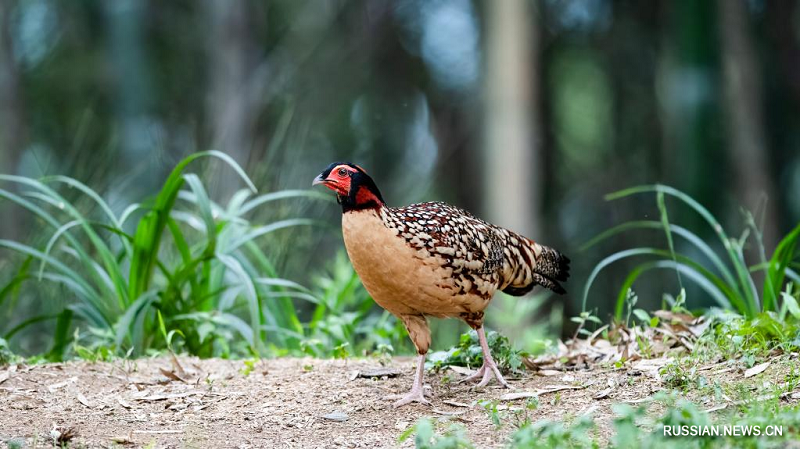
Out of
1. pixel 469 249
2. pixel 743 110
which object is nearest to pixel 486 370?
pixel 469 249

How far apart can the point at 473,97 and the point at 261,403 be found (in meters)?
14.4

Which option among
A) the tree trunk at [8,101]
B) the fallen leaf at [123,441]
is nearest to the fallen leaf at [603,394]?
the fallen leaf at [123,441]

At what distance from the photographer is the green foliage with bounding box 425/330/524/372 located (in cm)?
446

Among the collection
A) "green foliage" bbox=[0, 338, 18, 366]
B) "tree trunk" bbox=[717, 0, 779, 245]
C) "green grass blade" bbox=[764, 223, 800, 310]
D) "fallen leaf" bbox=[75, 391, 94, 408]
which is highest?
"tree trunk" bbox=[717, 0, 779, 245]

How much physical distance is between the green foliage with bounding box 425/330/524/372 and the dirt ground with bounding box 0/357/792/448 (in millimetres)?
94

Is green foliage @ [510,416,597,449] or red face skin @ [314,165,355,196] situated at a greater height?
red face skin @ [314,165,355,196]

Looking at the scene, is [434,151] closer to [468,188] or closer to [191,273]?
[468,188]

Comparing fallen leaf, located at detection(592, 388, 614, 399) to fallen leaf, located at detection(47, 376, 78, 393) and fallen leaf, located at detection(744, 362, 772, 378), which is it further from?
fallen leaf, located at detection(47, 376, 78, 393)

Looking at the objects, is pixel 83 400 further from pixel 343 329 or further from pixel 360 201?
pixel 343 329

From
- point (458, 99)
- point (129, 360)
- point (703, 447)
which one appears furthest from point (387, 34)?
point (703, 447)

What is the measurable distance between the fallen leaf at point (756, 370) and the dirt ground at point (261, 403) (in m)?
0.39

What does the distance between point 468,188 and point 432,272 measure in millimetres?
13285

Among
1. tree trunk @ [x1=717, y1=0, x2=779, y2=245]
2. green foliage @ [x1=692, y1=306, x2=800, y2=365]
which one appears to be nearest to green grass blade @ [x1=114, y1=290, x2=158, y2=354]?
green foliage @ [x1=692, y1=306, x2=800, y2=365]

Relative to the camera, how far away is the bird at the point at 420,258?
12.8 ft
